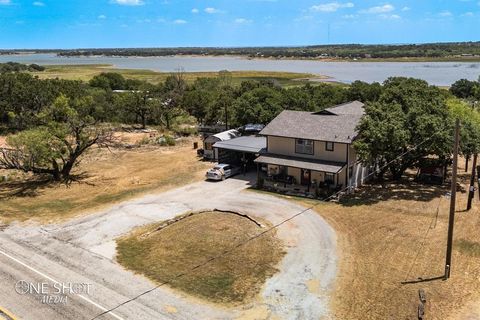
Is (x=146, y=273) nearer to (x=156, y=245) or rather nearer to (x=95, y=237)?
(x=156, y=245)

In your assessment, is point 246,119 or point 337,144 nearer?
point 337,144

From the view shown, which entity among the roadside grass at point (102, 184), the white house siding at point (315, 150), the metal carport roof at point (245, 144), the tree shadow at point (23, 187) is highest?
the white house siding at point (315, 150)

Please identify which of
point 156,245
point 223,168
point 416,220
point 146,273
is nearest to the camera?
point 146,273

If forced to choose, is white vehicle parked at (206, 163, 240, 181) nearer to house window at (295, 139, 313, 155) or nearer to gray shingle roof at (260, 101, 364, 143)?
gray shingle roof at (260, 101, 364, 143)

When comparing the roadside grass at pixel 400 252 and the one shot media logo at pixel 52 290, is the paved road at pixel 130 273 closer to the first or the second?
the one shot media logo at pixel 52 290

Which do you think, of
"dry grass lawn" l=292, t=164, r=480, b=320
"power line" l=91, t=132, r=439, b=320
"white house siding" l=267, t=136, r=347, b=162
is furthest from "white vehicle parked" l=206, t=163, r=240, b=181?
"power line" l=91, t=132, r=439, b=320

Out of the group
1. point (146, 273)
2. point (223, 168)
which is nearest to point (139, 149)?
point (223, 168)

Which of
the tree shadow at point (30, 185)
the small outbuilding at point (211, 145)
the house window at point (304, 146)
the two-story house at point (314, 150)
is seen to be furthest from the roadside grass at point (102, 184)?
the house window at point (304, 146)
